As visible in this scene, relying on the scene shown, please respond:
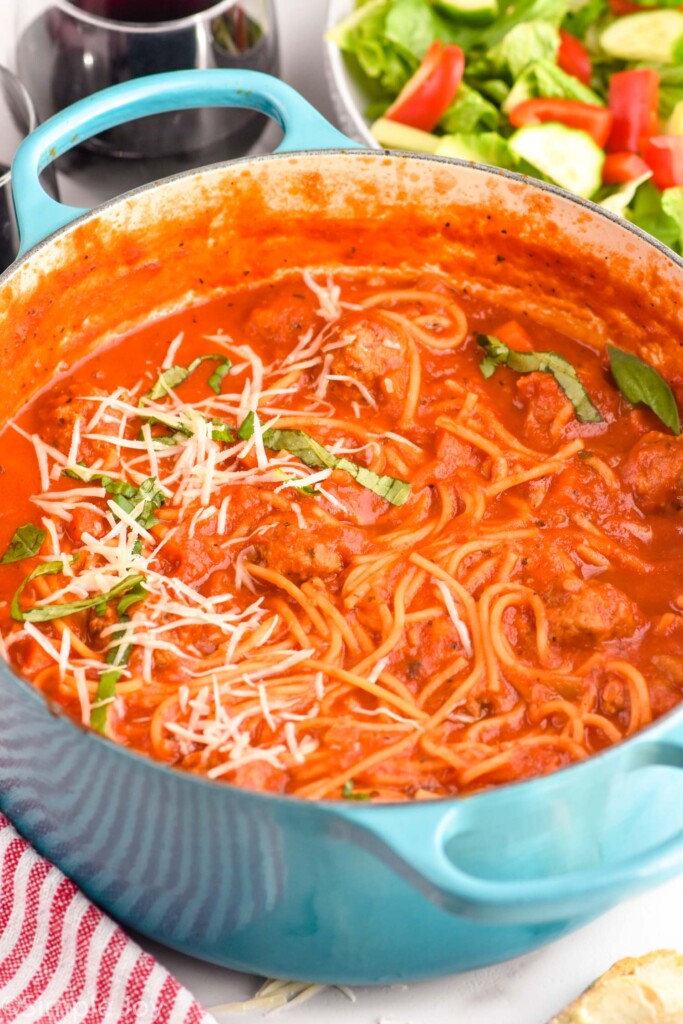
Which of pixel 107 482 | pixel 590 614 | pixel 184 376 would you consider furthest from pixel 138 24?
pixel 590 614

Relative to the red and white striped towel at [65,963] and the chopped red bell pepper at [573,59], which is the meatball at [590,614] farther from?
the chopped red bell pepper at [573,59]

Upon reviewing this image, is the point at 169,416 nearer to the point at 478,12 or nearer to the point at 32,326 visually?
the point at 32,326

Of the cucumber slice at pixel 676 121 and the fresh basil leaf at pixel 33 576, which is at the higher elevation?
the fresh basil leaf at pixel 33 576

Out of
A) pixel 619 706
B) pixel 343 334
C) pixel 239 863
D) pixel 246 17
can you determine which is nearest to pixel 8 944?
pixel 239 863

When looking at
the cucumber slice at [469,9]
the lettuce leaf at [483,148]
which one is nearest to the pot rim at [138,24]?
the lettuce leaf at [483,148]

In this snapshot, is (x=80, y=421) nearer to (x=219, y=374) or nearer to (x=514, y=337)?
(x=219, y=374)

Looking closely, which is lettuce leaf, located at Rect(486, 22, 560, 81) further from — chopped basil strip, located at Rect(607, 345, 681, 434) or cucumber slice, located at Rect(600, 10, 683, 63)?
chopped basil strip, located at Rect(607, 345, 681, 434)

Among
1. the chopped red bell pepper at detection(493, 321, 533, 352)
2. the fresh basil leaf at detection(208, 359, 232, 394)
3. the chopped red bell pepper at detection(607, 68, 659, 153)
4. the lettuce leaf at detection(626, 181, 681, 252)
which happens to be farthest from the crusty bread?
the chopped red bell pepper at detection(607, 68, 659, 153)
